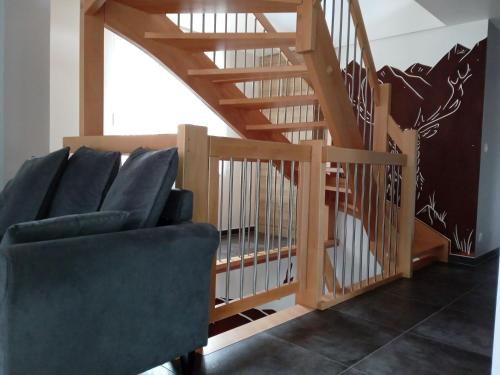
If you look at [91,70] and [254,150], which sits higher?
[91,70]

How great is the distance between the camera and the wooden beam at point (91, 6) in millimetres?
2455

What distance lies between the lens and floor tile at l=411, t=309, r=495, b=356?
6.63ft

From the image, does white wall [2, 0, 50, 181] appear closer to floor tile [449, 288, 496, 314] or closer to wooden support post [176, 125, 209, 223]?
wooden support post [176, 125, 209, 223]

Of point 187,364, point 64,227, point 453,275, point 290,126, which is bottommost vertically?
point 453,275

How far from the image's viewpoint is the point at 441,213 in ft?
13.1

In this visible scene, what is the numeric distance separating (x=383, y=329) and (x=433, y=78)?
2.79 meters

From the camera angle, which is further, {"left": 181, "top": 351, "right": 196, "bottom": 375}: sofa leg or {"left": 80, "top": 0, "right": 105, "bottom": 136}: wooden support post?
{"left": 80, "top": 0, "right": 105, "bottom": 136}: wooden support post

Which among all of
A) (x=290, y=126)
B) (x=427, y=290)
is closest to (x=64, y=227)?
(x=290, y=126)

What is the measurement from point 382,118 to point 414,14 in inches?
58.4

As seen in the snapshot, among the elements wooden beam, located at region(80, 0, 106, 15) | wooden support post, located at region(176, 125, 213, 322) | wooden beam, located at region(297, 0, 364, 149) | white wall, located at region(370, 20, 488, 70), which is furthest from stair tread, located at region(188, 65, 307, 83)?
white wall, located at region(370, 20, 488, 70)

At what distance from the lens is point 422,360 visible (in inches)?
72.4

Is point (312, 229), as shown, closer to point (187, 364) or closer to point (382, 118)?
point (187, 364)

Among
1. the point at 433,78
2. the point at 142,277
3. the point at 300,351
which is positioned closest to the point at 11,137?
the point at 142,277

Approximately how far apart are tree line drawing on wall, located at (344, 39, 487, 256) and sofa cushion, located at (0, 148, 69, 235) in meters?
2.63
